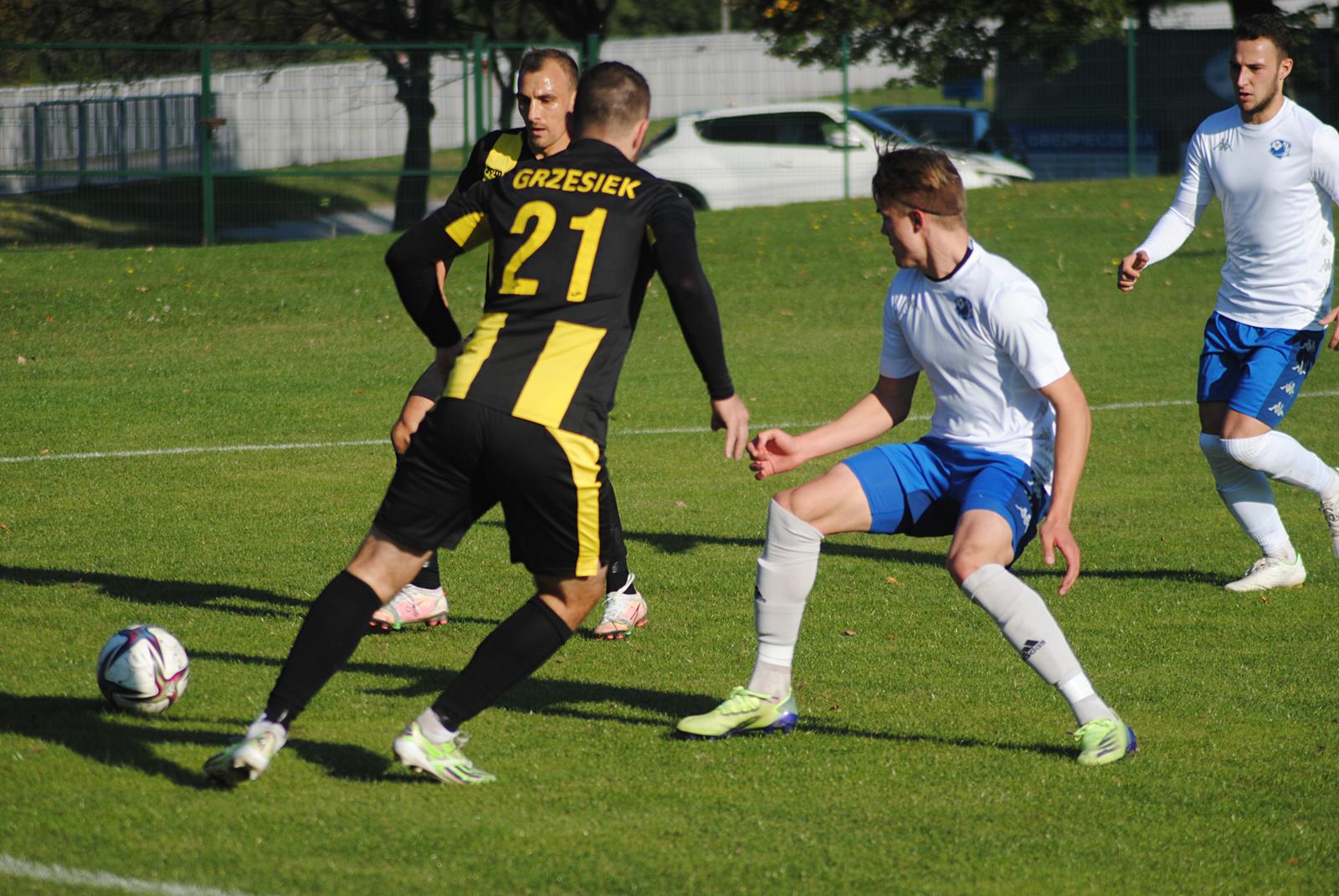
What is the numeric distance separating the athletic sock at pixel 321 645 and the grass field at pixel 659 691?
32 centimetres

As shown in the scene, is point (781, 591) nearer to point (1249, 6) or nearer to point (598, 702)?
point (598, 702)

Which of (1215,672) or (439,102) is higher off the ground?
(439,102)

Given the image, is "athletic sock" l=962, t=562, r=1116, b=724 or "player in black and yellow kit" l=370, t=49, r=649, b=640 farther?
"player in black and yellow kit" l=370, t=49, r=649, b=640

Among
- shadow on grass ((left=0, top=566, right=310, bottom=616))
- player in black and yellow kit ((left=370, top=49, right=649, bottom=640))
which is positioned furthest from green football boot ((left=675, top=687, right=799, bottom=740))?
shadow on grass ((left=0, top=566, right=310, bottom=616))

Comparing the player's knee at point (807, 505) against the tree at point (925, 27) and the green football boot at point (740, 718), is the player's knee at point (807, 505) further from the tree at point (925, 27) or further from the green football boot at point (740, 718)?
the tree at point (925, 27)

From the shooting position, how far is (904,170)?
474cm

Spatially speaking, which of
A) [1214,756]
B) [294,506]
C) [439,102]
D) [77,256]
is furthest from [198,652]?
[439,102]

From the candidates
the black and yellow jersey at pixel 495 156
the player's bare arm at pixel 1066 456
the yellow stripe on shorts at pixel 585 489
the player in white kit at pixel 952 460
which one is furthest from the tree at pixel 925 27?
the yellow stripe on shorts at pixel 585 489

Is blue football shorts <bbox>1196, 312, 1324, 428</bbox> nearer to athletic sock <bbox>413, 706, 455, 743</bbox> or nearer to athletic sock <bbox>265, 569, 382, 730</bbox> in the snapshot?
athletic sock <bbox>413, 706, 455, 743</bbox>

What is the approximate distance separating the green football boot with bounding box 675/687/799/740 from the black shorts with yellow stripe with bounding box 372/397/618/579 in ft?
2.85

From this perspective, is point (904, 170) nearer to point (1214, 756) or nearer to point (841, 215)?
point (1214, 756)

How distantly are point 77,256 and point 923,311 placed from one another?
15829mm

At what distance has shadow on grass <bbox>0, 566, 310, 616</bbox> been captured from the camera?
6641mm

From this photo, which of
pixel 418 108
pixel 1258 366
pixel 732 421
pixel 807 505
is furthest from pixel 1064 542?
pixel 418 108
